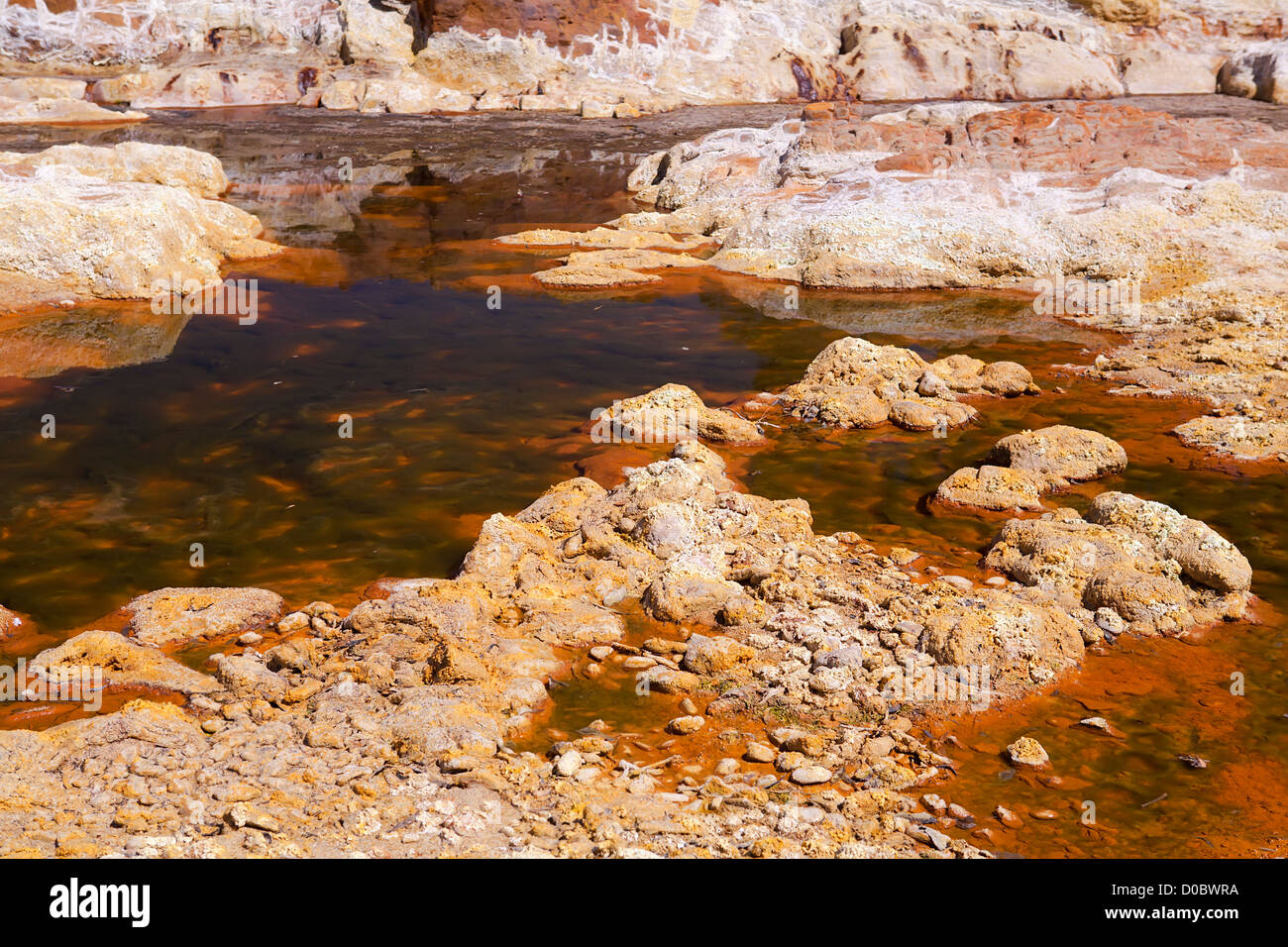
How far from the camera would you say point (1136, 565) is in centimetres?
600

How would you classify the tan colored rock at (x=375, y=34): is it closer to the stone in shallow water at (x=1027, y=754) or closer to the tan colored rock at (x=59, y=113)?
the tan colored rock at (x=59, y=113)

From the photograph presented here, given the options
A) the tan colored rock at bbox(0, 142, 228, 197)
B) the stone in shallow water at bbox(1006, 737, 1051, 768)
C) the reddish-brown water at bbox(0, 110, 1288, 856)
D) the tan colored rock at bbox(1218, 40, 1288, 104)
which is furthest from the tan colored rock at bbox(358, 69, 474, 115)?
the stone in shallow water at bbox(1006, 737, 1051, 768)

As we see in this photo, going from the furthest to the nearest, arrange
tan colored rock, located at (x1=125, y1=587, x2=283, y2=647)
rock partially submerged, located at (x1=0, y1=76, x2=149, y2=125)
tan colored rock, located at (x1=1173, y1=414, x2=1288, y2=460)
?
rock partially submerged, located at (x1=0, y1=76, x2=149, y2=125)
tan colored rock, located at (x1=1173, y1=414, x2=1288, y2=460)
tan colored rock, located at (x1=125, y1=587, x2=283, y2=647)

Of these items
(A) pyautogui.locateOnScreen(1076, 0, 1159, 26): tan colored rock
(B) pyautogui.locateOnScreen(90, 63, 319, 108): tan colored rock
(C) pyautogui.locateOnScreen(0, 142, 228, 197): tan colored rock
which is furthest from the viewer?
(A) pyautogui.locateOnScreen(1076, 0, 1159, 26): tan colored rock

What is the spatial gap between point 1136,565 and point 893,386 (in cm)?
356

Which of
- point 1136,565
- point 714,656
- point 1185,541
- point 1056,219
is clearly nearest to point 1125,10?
point 1056,219

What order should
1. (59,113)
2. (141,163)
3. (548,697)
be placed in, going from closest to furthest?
(548,697)
(141,163)
(59,113)

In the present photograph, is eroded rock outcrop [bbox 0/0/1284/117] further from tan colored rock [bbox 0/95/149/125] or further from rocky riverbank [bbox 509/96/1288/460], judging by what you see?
rocky riverbank [bbox 509/96/1288/460]

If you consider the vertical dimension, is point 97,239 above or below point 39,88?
below

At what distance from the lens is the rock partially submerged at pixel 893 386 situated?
8844mm

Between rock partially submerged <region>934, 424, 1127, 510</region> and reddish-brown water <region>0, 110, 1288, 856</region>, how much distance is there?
0.79 ft

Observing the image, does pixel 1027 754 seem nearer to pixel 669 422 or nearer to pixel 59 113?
pixel 669 422

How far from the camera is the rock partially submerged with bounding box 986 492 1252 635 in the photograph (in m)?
5.72
